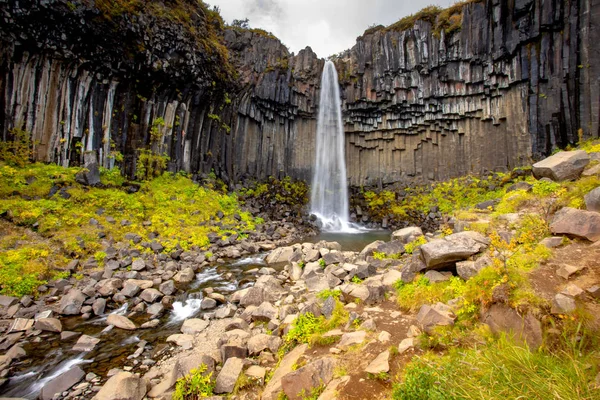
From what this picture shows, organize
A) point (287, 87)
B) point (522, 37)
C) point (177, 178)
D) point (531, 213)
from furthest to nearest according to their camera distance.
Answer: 1. point (287, 87)
2. point (522, 37)
3. point (177, 178)
4. point (531, 213)

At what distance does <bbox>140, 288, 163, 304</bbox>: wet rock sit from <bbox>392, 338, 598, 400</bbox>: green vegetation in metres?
7.25

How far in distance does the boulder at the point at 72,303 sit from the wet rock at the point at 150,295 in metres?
1.44

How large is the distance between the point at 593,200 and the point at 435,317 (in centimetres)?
A: 328

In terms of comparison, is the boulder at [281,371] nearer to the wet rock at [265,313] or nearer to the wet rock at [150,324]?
the wet rock at [265,313]

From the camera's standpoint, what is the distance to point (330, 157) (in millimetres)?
29172

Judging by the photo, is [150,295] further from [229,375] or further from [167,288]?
[229,375]

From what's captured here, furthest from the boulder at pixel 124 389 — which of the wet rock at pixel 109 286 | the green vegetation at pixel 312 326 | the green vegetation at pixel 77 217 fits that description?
the green vegetation at pixel 77 217

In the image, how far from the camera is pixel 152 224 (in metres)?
13.9

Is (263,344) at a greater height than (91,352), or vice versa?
(263,344)

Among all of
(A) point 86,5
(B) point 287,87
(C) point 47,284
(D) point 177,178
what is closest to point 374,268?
(C) point 47,284

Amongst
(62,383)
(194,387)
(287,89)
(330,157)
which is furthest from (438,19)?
(62,383)

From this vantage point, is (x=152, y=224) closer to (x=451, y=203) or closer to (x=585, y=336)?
(x=585, y=336)

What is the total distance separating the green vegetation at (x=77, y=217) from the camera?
8914 mm

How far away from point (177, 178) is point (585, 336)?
1999 cm
